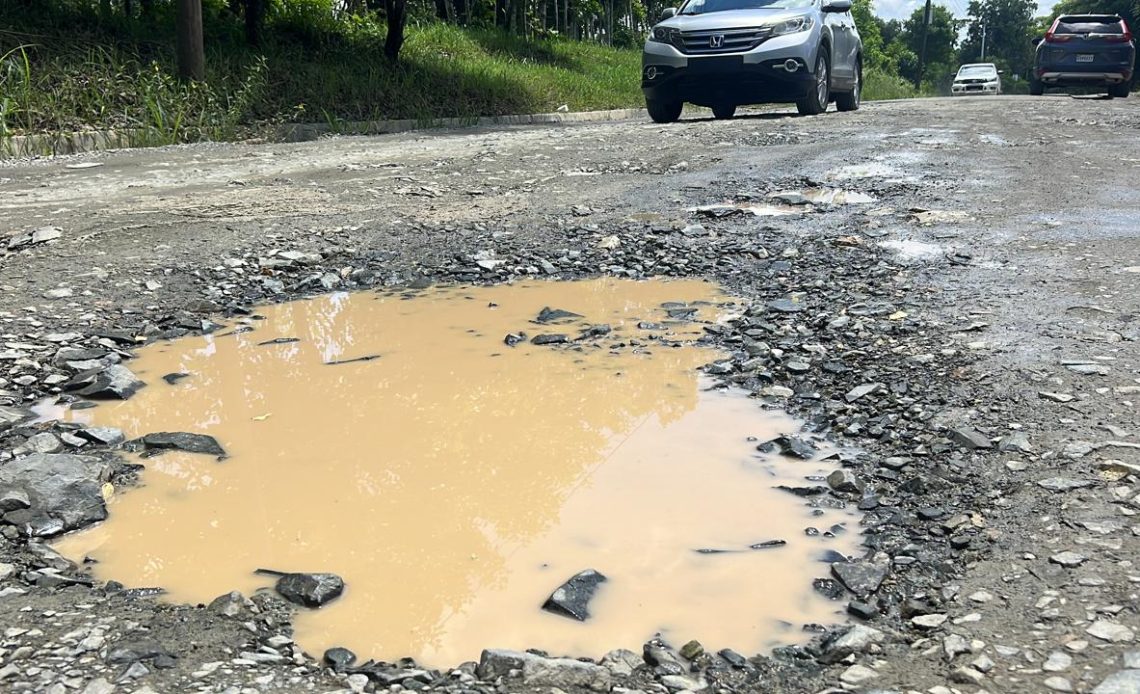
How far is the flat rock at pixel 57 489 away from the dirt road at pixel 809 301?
0.06 metres

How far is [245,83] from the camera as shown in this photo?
1036 cm

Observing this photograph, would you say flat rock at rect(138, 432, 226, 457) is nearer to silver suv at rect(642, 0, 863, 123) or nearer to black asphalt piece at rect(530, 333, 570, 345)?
black asphalt piece at rect(530, 333, 570, 345)

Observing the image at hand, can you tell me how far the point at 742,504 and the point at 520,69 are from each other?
554 inches

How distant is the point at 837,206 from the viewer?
5.41 meters

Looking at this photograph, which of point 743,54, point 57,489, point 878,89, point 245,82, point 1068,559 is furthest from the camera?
point 878,89

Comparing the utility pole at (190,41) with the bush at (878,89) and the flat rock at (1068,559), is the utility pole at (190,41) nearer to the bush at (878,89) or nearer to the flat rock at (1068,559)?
the flat rock at (1068,559)

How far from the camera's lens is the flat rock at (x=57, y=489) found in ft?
7.57

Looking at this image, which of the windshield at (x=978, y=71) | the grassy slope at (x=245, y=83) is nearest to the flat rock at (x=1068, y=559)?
the grassy slope at (x=245, y=83)

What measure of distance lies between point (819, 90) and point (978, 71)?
22051 mm

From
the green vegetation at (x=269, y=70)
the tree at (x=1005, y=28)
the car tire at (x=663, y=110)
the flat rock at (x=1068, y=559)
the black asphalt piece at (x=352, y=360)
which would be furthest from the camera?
the tree at (x=1005, y=28)

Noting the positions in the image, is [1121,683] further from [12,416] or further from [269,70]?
[269,70]

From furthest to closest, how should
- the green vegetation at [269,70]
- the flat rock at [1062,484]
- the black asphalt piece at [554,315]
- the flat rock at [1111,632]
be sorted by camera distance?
the green vegetation at [269,70]
the black asphalt piece at [554,315]
the flat rock at [1062,484]
the flat rock at [1111,632]

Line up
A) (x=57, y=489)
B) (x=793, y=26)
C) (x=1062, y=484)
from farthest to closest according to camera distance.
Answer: (x=793, y=26) < (x=57, y=489) < (x=1062, y=484)

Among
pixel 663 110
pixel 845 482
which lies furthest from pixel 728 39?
pixel 845 482
